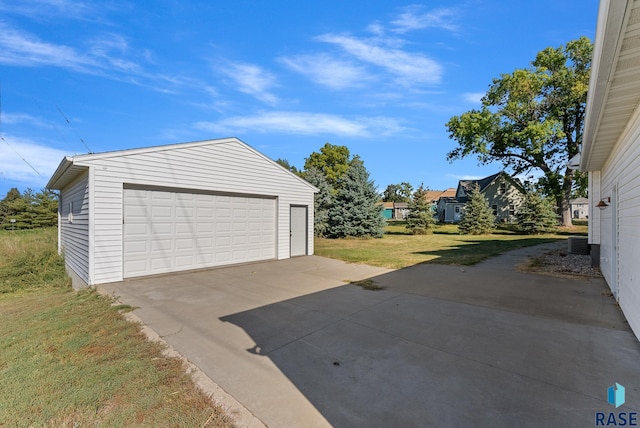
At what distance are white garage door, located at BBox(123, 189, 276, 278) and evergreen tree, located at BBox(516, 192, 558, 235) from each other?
2003cm

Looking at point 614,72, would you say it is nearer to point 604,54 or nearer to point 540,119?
point 604,54

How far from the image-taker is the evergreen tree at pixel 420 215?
2227 cm

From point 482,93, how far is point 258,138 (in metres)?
19.5

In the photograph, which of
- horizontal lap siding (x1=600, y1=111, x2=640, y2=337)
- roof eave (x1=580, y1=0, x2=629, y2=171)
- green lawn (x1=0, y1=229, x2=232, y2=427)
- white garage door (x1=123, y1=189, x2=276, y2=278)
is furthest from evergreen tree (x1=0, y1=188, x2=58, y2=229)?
horizontal lap siding (x1=600, y1=111, x2=640, y2=337)

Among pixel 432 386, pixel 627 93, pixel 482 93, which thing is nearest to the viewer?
pixel 432 386

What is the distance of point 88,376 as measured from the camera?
2.72 meters

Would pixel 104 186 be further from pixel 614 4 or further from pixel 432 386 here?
pixel 614 4

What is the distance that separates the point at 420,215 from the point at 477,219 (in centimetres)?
413

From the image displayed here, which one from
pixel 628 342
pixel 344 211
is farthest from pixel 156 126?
pixel 628 342

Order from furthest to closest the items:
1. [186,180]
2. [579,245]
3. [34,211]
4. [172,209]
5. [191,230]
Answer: [34,211], [579,245], [191,230], [186,180], [172,209]

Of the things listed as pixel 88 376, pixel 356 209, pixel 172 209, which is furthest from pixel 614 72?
pixel 356 209

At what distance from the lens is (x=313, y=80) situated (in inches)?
452

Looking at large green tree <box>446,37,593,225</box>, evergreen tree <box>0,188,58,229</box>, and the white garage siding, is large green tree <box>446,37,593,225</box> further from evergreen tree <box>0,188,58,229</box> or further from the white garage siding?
evergreen tree <box>0,188,58,229</box>

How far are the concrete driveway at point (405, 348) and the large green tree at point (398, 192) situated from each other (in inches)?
2440
